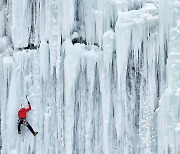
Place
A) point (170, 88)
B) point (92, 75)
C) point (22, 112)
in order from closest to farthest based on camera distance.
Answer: point (170, 88) → point (92, 75) → point (22, 112)

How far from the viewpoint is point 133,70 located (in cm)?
866

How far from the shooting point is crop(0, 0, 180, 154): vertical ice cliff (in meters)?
8.30

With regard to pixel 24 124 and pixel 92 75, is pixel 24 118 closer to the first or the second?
pixel 24 124

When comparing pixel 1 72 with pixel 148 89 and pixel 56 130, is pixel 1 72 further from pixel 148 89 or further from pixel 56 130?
pixel 148 89

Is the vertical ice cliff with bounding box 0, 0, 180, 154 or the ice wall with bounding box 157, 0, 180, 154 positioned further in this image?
the vertical ice cliff with bounding box 0, 0, 180, 154

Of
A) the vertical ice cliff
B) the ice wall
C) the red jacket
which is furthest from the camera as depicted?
the red jacket

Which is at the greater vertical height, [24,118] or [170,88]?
[170,88]

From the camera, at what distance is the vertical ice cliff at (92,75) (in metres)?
8.30

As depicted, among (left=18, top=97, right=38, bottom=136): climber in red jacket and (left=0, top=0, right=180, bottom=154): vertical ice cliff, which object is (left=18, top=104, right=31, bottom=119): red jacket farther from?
(left=0, top=0, right=180, bottom=154): vertical ice cliff

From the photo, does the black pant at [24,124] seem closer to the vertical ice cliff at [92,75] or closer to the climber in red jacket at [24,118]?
the climber in red jacket at [24,118]

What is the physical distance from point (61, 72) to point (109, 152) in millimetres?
1588

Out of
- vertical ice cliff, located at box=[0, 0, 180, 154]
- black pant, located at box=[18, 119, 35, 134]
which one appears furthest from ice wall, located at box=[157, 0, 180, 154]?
black pant, located at box=[18, 119, 35, 134]

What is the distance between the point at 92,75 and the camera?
346 inches

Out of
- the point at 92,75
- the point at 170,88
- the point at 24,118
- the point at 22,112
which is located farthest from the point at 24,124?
the point at 170,88
